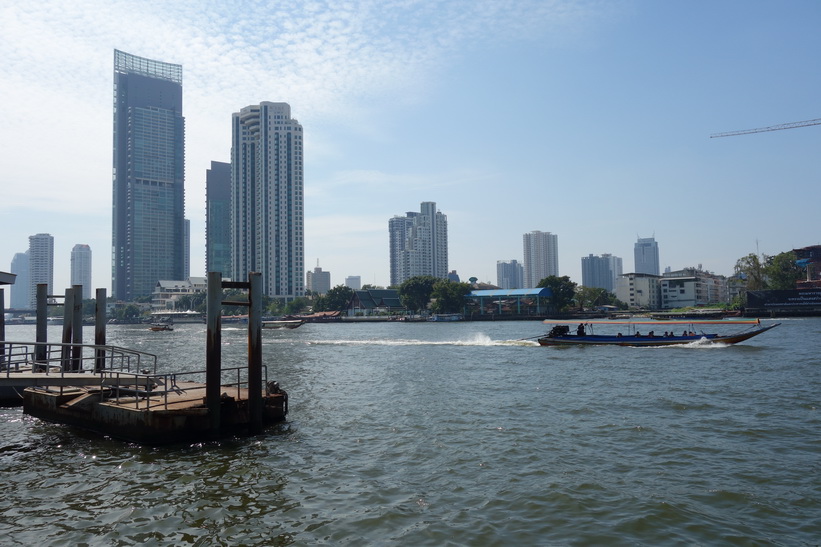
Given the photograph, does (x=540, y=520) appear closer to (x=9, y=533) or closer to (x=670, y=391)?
(x=9, y=533)

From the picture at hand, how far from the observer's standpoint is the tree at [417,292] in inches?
7416

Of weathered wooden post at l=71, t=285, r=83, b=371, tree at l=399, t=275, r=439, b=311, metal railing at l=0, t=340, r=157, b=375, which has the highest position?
tree at l=399, t=275, r=439, b=311

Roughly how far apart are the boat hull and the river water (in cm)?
2563

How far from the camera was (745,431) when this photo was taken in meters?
19.9

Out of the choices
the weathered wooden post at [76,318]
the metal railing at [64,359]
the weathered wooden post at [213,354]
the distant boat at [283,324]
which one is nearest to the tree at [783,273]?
the distant boat at [283,324]

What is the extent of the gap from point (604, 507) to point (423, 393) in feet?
57.9

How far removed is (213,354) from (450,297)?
160 meters

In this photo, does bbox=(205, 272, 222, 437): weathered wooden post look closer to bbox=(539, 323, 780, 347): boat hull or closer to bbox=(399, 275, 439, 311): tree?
bbox=(539, 323, 780, 347): boat hull

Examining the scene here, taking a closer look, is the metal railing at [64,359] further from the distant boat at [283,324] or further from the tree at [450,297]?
the tree at [450,297]

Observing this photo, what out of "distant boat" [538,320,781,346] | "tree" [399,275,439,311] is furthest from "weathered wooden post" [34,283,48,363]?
"tree" [399,275,439,311]

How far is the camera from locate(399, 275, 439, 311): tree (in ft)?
618

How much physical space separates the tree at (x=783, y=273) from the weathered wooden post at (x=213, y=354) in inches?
6587

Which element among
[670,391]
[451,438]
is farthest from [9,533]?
[670,391]

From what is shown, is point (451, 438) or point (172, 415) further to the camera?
point (451, 438)
